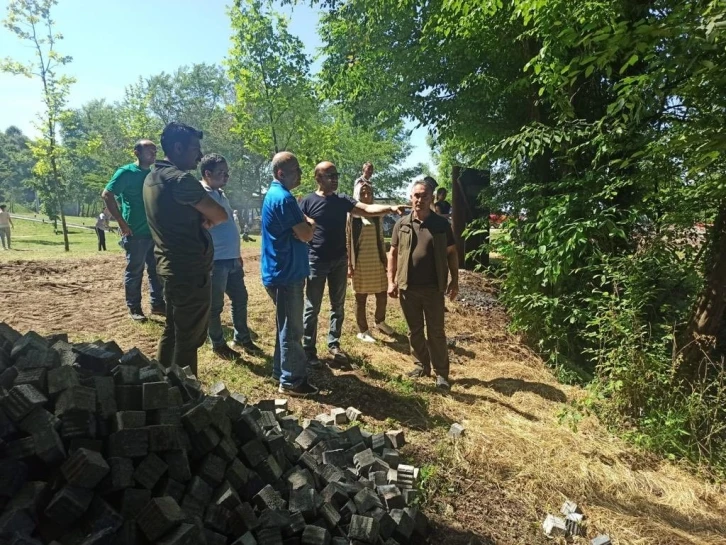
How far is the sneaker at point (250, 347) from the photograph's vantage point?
5.10m

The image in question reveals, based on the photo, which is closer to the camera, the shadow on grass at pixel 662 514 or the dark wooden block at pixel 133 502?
the dark wooden block at pixel 133 502

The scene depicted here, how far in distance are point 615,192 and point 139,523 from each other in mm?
5311

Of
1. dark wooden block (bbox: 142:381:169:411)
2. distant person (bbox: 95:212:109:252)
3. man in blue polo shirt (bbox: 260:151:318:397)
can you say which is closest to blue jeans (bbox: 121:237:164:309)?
man in blue polo shirt (bbox: 260:151:318:397)

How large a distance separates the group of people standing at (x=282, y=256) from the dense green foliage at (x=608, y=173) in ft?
5.77

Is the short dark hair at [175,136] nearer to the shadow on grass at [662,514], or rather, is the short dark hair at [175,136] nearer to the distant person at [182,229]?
the distant person at [182,229]


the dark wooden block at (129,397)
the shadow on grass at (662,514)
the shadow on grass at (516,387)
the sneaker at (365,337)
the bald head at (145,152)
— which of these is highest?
the bald head at (145,152)

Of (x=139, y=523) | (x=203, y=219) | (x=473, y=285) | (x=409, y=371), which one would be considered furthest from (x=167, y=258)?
(x=473, y=285)

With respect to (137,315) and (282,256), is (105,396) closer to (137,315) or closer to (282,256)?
(282,256)

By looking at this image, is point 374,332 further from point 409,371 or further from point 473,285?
A: point 473,285

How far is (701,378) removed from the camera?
13.9 ft

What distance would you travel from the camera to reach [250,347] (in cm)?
517

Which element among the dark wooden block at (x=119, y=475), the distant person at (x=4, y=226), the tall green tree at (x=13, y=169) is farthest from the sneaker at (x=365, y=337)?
the tall green tree at (x=13, y=169)

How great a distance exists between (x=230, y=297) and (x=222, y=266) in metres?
0.43

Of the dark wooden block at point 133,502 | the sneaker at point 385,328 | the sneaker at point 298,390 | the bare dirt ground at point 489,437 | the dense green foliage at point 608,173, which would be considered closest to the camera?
the dark wooden block at point 133,502
